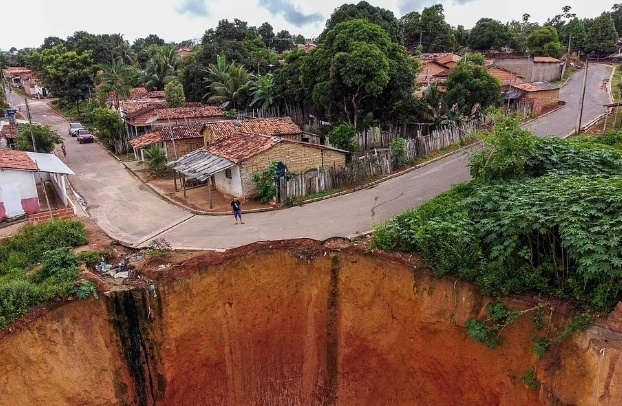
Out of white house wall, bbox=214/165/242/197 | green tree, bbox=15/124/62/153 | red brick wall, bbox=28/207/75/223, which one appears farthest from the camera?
green tree, bbox=15/124/62/153

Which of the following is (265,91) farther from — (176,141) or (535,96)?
(535,96)

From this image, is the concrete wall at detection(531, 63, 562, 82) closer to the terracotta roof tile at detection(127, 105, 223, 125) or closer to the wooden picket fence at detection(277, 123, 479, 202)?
the wooden picket fence at detection(277, 123, 479, 202)

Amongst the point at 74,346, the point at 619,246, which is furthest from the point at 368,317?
the point at 74,346

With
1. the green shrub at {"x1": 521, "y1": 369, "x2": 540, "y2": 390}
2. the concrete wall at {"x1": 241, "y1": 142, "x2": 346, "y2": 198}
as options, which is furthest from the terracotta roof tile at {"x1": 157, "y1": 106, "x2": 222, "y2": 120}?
the green shrub at {"x1": 521, "y1": 369, "x2": 540, "y2": 390}

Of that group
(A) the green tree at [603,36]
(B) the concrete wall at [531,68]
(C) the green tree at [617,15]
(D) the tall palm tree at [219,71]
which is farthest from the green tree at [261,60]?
(C) the green tree at [617,15]

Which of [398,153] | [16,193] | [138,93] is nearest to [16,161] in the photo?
[16,193]
